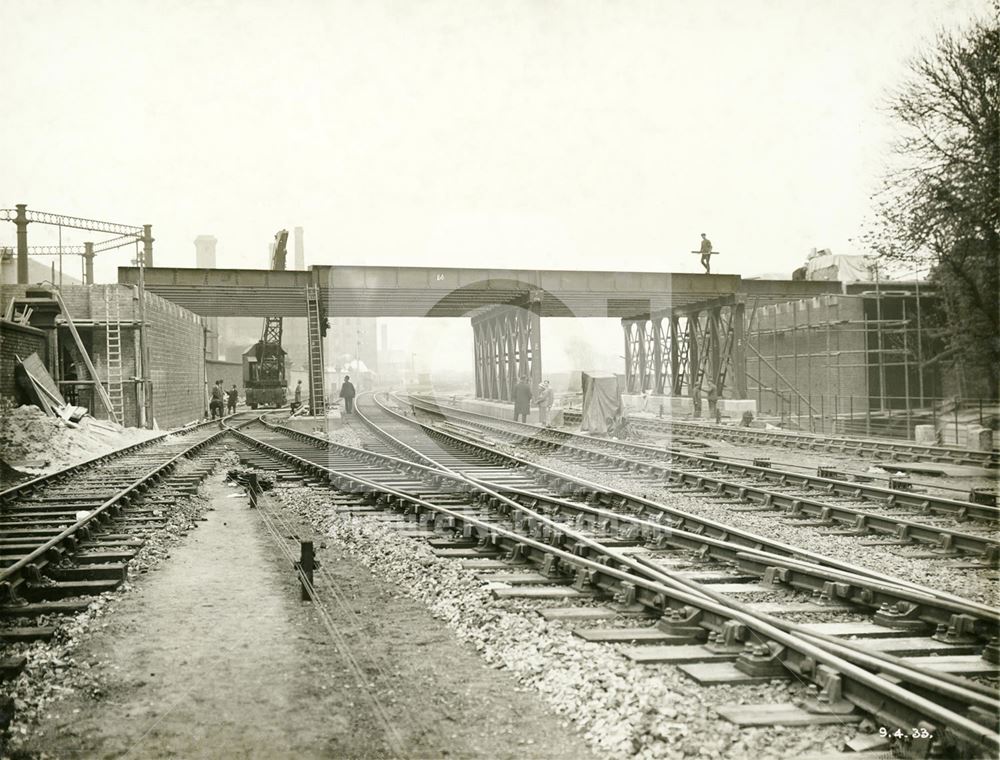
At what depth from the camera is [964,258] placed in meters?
16.7

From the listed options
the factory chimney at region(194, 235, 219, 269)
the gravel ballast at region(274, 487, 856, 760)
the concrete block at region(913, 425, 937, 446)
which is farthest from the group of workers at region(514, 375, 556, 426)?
the factory chimney at region(194, 235, 219, 269)

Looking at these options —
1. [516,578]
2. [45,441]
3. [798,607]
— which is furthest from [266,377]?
[798,607]

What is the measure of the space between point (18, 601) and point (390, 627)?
9.14 feet

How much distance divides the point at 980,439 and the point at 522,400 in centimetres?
1346

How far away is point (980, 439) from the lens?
52.0ft

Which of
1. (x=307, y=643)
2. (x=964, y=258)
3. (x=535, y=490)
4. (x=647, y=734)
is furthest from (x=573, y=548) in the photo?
(x=964, y=258)

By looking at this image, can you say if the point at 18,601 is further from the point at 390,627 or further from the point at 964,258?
the point at 964,258

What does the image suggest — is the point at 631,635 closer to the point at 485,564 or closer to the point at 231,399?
the point at 485,564

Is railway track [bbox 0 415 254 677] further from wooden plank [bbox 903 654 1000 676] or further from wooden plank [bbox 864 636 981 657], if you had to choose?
wooden plank [bbox 903 654 1000 676]

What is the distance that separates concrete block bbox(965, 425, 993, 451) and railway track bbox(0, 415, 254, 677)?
14071 mm

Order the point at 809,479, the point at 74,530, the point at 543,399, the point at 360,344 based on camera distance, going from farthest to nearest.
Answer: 1. the point at 360,344
2. the point at 543,399
3. the point at 809,479
4. the point at 74,530

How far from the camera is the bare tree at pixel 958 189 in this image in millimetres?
14742

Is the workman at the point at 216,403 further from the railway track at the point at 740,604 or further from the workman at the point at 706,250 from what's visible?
the railway track at the point at 740,604

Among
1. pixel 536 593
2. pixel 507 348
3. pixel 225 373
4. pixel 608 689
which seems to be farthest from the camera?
pixel 225 373
